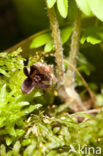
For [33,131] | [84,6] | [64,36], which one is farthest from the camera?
[64,36]

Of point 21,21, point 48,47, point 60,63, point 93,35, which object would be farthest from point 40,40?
point 21,21

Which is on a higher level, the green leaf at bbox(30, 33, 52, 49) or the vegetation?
the green leaf at bbox(30, 33, 52, 49)

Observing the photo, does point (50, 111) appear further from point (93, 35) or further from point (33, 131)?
point (93, 35)

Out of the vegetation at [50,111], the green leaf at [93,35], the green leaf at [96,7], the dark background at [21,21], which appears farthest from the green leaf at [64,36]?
the dark background at [21,21]

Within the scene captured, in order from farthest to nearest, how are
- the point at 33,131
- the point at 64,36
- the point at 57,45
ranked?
the point at 64,36 → the point at 57,45 → the point at 33,131

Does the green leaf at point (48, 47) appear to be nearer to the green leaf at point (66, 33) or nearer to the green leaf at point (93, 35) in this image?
the green leaf at point (66, 33)

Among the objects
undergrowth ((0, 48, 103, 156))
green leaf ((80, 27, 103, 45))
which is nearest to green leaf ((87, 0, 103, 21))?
green leaf ((80, 27, 103, 45))

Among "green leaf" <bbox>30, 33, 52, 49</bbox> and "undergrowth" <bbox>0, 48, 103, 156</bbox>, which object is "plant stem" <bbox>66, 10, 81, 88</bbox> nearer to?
"green leaf" <bbox>30, 33, 52, 49</bbox>

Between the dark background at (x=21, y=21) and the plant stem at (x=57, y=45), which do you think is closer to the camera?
the plant stem at (x=57, y=45)

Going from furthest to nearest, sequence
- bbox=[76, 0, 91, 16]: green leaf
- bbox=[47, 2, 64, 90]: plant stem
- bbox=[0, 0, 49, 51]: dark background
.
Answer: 1. bbox=[0, 0, 49, 51]: dark background
2. bbox=[47, 2, 64, 90]: plant stem
3. bbox=[76, 0, 91, 16]: green leaf
